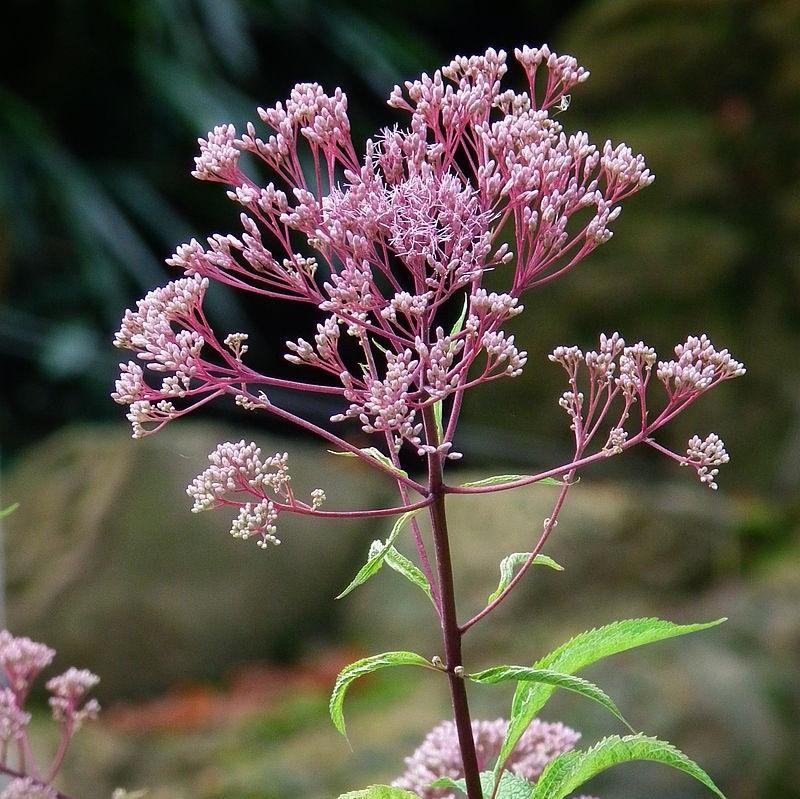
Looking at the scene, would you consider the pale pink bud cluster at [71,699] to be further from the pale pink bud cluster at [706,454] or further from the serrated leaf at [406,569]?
the pale pink bud cluster at [706,454]

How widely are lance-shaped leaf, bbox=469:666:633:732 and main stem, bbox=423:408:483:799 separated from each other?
0.02 metres

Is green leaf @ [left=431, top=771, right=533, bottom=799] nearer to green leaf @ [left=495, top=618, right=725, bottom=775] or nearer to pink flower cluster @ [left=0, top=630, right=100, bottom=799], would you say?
green leaf @ [left=495, top=618, right=725, bottom=775]

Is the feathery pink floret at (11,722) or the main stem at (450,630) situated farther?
the feathery pink floret at (11,722)

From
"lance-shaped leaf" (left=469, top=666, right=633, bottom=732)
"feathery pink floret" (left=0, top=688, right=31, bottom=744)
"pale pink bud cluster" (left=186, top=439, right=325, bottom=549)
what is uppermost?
"pale pink bud cluster" (left=186, top=439, right=325, bottom=549)

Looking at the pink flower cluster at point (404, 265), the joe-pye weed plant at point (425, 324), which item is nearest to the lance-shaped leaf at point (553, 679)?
the joe-pye weed plant at point (425, 324)

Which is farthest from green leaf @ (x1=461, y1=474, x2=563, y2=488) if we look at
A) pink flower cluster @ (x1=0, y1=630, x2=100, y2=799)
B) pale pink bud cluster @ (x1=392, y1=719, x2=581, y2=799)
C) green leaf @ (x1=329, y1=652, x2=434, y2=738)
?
pink flower cluster @ (x1=0, y1=630, x2=100, y2=799)

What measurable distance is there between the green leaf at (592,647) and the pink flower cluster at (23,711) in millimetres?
311

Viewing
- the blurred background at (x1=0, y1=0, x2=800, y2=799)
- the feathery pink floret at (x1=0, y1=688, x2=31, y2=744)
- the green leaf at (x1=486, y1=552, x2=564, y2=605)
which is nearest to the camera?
the green leaf at (x1=486, y1=552, x2=564, y2=605)

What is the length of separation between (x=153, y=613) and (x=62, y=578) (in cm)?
30

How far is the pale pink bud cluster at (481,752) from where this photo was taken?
32.5 inches

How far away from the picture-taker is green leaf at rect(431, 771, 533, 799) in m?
0.72

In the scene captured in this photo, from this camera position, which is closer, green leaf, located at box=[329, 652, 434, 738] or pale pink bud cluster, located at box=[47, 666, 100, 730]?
green leaf, located at box=[329, 652, 434, 738]

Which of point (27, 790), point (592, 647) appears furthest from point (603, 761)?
point (27, 790)

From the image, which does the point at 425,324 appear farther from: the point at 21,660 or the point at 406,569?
the point at 21,660
